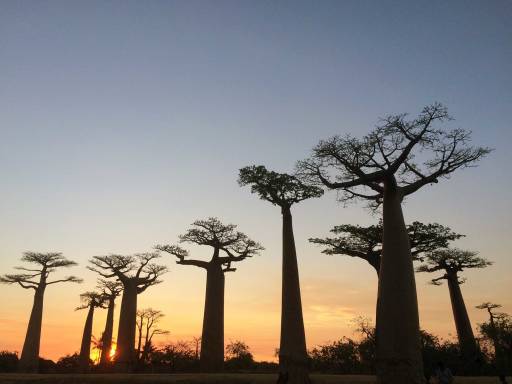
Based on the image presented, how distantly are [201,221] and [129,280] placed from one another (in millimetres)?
8599

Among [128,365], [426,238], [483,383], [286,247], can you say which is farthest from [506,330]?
[128,365]

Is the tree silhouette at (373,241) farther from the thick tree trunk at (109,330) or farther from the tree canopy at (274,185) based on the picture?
the thick tree trunk at (109,330)

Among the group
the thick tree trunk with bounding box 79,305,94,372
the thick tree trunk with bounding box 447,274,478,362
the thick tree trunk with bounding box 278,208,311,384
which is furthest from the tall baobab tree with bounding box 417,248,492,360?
the thick tree trunk with bounding box 79,305,94,372

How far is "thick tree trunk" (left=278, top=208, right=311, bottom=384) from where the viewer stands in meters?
13.4

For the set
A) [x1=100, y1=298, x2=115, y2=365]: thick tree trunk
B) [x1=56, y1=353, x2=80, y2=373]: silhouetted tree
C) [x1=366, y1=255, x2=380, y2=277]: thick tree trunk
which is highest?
[x1=366, y1=255, x2=380, y2=277]: thick tree trunk

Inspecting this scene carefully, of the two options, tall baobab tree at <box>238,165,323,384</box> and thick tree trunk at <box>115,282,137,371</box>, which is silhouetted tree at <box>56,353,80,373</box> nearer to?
thick tree trunk at <box>115,282,137,371</box>

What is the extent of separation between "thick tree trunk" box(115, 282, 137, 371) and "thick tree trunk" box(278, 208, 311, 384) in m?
14.4

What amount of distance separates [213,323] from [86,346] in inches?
470

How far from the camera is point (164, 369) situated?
25.9 metres

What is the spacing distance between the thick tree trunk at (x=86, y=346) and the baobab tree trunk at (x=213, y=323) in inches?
441

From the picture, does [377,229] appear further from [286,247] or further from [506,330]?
[506,330]

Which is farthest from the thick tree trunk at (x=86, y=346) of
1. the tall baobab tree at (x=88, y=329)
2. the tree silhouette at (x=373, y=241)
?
the tree silhouette at (x=373, y=241)

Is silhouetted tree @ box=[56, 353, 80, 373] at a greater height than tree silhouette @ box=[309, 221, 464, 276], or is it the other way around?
tree silhouette @ box=[309, 221, 464, 276]

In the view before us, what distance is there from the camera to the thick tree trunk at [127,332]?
24984 millimetres
